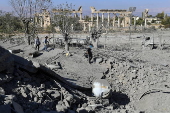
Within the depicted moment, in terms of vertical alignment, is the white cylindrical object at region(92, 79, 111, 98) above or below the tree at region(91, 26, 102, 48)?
below

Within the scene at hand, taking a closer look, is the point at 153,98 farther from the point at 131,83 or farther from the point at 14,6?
the point at 14,6

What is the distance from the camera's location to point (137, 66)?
13422mm

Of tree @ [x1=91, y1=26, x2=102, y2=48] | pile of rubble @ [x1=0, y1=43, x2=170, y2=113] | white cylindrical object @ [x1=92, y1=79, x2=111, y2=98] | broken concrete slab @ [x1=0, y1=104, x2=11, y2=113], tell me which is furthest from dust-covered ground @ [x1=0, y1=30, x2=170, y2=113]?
tree @ [x1=91, y1=26, x2=102, y2=48]

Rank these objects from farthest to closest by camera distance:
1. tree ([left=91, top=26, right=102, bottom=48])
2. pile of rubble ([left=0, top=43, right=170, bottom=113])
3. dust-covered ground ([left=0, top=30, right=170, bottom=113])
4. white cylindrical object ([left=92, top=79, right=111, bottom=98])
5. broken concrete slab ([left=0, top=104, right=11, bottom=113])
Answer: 1. tree ([left=91, top=26, right=102, bottom=48])
2. white cylindrical object ([left=92, top=79, right=111, bottom=98])
3. dust-covered ground ([left=0, top=30, right=170, bottom=113])
4. pile of rubble ([left=0, top=43, right=170, bottom=113])
5. broken concrete slab ([left=0, top=104, right=11, bottom=113])

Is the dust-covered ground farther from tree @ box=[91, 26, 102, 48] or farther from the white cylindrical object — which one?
tree @ box=[91, 26, 102, 48]

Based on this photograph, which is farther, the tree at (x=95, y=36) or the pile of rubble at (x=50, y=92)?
the tree at (x=95, y=36)

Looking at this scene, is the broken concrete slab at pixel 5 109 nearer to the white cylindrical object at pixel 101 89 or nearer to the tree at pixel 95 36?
the white cylindrical object at pixel 101 89

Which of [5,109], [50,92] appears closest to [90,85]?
[50,92]

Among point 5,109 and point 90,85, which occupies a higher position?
point 5,109

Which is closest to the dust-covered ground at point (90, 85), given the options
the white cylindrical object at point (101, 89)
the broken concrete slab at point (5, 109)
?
the white cylindrical object at point (101, 89)

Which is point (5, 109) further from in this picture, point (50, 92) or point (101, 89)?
point (101, 89)

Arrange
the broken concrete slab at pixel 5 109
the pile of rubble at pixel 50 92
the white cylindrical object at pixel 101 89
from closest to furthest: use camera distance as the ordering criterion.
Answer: the broken concrete slab at pixel 5 109
the pile of rubble at pixel 50 92
the white cylindrical object at pixel 101 89

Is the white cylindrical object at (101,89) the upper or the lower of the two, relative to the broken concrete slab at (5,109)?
lower

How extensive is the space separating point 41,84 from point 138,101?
4.57 m
